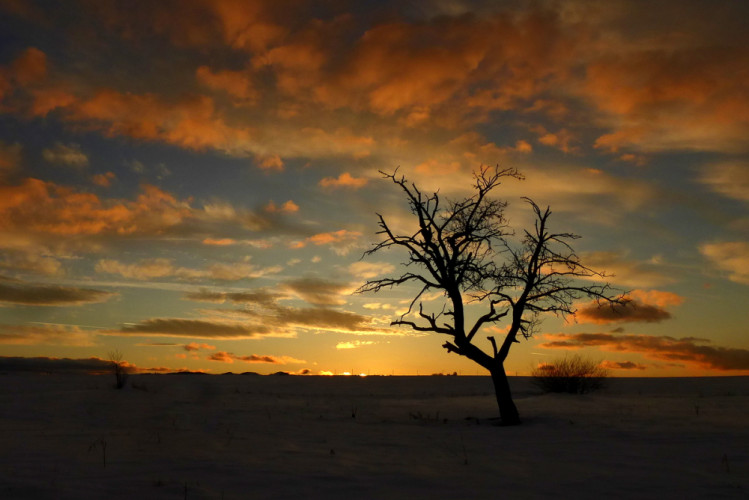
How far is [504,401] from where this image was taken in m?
17.3

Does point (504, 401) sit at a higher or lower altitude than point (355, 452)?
higher

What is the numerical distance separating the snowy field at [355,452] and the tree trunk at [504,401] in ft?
2.32

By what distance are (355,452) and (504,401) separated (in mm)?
7200

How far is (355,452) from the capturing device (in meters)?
11.5

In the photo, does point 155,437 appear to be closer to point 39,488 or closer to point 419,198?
point 39,488

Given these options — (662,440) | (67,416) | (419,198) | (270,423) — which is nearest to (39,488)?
(270,423)

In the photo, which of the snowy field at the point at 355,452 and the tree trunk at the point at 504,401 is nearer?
the snowy field at the point at 355,452

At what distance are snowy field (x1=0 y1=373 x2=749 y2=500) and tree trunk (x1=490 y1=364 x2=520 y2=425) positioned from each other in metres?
0.71

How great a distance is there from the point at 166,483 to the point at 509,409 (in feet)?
37.4

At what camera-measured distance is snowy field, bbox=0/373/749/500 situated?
8.16 metres

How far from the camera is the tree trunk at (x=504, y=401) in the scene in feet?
55.9

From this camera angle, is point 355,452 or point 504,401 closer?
point 355,452

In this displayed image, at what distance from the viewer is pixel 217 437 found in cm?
1313

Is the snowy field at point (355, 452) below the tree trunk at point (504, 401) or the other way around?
below
